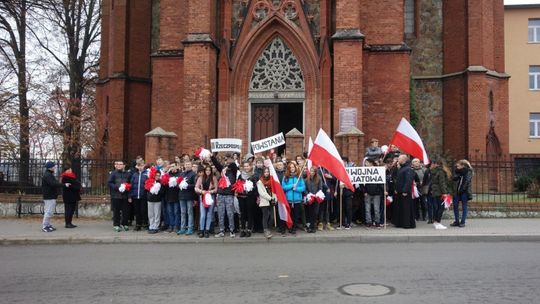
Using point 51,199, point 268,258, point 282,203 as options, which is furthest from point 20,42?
point 268,258

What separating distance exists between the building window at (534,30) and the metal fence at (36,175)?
125 feet

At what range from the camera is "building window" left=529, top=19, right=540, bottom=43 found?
139 ft

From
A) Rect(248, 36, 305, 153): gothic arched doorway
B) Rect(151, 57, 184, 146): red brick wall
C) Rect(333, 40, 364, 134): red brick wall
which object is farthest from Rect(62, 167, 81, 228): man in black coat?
Rect(333, 40, 364, 134): red brick wall

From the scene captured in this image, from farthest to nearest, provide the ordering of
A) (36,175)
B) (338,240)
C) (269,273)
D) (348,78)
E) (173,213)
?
(348,78)
(36,175)
(173,213)
(338,240)
(269,273)

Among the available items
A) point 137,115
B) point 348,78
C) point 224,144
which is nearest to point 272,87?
point 348,78

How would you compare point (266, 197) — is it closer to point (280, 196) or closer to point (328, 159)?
Answer: point (280, 196)

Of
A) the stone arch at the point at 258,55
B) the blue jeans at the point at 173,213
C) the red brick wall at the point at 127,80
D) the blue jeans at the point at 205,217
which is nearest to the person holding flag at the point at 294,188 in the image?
the blue jeans at the point at 205,217

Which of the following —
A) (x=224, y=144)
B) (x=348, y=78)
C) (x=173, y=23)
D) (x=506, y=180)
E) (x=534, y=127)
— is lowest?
(x=506, y=180)

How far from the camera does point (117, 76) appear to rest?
23312 millimetres

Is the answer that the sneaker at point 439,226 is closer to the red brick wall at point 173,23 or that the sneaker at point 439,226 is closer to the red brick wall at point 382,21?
the red brick wall at point 382,21

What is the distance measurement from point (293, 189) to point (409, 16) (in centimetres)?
1470

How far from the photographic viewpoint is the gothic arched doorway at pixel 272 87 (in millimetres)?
19828

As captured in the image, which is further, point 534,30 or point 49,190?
point 534,30

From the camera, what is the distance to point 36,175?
55.8 ft
